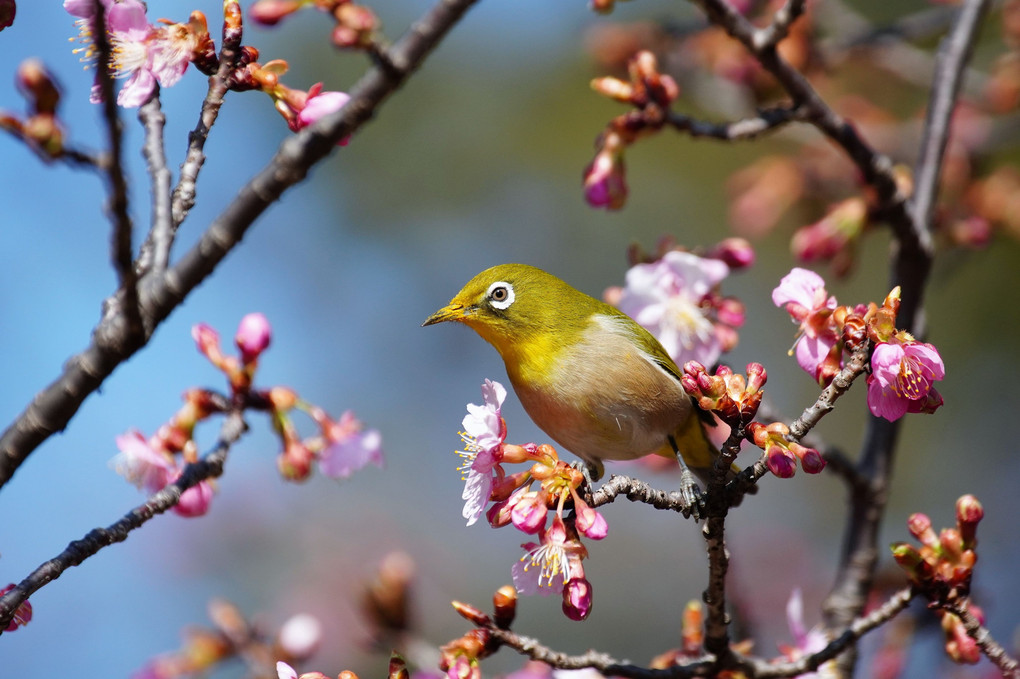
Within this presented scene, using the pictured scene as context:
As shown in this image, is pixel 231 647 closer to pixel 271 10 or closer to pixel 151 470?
pixel 151 470

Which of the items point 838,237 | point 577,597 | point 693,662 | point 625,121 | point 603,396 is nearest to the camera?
point 577,597

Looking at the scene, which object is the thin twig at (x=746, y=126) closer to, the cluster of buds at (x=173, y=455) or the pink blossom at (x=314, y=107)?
the pink blossom at (x=314, y=107)

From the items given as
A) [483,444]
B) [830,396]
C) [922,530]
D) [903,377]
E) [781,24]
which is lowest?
[483,444]

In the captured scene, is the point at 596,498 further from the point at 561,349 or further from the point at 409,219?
the point at 409,219

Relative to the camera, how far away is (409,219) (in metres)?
8.82

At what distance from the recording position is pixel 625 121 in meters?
3.29

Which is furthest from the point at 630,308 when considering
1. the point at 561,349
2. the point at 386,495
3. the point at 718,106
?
the point at 386,495

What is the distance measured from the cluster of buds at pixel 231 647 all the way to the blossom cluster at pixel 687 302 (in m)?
1.72

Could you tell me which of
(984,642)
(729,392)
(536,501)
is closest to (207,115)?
(536,501)

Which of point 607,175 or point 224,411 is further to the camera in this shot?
point 607,175

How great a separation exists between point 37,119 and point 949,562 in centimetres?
269

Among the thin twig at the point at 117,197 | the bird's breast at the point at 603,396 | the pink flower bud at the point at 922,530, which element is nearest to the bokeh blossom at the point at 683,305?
the bird's breast at the point at 603,396

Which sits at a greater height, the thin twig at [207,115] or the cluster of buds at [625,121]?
the cluster of buds at [625,121]

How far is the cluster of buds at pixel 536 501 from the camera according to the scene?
7.13 feet
